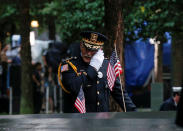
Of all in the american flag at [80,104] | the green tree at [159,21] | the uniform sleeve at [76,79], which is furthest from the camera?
the green tree at [159,21]

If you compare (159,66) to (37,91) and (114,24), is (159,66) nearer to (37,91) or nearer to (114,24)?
(37,91)

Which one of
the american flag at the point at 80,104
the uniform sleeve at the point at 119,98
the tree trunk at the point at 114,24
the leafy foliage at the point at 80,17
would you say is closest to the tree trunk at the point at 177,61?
the leafy foliage at the point at 80,17

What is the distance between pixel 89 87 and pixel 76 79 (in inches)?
7.8

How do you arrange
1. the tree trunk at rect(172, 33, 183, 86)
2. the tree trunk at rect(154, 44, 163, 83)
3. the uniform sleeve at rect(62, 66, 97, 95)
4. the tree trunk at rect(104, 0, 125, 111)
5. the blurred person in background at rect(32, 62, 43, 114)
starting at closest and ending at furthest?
1. the uniform sleeve at rect(62, 66, 97, 95)
2. the tree trunk at rect(104, 0, 125, 111)
3. the tree trunk at rect(172, 33, 183, 86)
4. the blurred person in background at rect(32, 62, 43, 114)
5. the tree trunk at rect(154, 44, 163, 83)

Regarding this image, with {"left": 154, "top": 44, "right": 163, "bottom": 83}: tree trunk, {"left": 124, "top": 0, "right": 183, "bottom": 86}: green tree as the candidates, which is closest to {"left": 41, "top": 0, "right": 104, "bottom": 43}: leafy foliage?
{"left": 124, "top": 0, "right": 183, "bottom": 86}: green tree

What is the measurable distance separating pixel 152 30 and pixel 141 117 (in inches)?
468

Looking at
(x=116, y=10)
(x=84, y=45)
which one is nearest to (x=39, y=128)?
(x=84, y=45)

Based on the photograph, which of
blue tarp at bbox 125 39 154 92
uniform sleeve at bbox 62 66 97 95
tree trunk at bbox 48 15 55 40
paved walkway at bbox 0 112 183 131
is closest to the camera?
paved walkway at bbox 0 112 183 131

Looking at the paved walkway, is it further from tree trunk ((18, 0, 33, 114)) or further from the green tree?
the green tree

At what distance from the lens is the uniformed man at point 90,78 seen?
623 cm

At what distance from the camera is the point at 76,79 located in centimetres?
629

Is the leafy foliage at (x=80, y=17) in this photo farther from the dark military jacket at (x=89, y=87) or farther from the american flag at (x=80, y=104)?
the american flag at (x=80, y=104)

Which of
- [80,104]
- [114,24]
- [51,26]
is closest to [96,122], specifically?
[80,104]

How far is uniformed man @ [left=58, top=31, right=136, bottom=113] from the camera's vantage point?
6.23m
